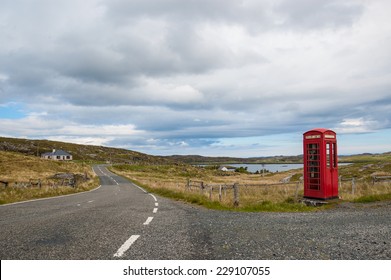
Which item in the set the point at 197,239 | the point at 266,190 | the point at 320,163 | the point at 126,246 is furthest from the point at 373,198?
the point at 126,246

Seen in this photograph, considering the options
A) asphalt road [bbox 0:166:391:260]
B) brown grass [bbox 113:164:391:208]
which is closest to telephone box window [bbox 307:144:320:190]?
brown grass [bbox 113:164:391:208]

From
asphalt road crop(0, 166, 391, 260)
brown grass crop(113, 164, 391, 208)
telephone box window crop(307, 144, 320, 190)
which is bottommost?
brown grass crop(113, 164, 391, 208)

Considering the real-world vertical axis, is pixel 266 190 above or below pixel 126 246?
below

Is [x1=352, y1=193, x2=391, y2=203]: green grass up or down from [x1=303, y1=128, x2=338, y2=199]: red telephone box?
down

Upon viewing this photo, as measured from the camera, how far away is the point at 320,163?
650 inches

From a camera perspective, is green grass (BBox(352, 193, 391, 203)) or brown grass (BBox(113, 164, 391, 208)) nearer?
green grass (BBox(352, 193, 391, 203))

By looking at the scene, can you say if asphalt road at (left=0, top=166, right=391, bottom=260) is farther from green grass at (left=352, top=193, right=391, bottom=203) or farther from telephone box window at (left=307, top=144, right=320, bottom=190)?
telephone box window at (left=307, top=144, right=320, bottom=190)

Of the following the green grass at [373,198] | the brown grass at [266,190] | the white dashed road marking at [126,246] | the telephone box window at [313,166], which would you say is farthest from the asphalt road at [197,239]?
the telephone box window at [313,166]

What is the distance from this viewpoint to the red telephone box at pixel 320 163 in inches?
648

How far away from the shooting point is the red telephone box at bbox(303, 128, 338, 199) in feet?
54.0

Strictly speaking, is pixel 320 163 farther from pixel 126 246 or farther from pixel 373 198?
pixel 126 246

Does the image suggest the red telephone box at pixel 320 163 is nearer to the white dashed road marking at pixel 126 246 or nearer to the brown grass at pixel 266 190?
the brown grass at pixel 266 190
